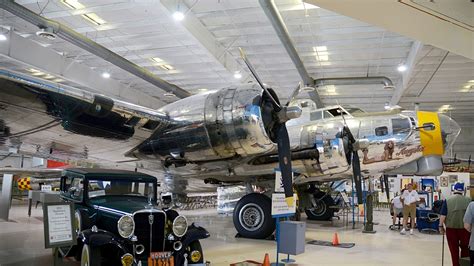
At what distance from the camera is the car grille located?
15.8 feet

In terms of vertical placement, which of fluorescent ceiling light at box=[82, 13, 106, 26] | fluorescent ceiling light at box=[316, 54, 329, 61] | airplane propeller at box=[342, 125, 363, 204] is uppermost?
fluorescent ceiling light at box=[316, 54, 329, 61]

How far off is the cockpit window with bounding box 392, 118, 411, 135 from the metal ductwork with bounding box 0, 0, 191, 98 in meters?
8.90

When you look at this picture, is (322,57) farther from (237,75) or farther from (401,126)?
(401,126)

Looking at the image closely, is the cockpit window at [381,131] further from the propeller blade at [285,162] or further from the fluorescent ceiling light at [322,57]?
the fluorescent ceiling light at [322,57]

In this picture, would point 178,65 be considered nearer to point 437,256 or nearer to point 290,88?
point 290,88

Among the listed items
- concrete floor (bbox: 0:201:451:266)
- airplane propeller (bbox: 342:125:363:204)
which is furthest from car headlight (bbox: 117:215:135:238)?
airplane propeller (bbox: 342:125:363:204)

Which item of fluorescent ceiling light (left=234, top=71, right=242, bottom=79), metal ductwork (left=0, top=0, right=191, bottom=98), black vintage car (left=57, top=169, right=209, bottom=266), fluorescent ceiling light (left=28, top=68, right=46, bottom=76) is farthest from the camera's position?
fluorescent ceiling light (left=234, top=71, right=242, bottom=79)

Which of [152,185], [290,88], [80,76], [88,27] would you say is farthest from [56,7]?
[290,88]

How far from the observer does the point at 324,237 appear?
966 cm

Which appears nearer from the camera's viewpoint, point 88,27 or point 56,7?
point 56,7

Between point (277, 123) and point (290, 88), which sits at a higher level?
point (290, 88)

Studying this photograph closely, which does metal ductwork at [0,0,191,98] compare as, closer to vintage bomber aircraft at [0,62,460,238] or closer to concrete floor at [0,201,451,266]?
vintage bomber aircraft at [0,62,460,238]

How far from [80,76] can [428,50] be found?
11.8 m

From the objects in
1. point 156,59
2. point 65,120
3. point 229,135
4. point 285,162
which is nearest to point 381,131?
point 285,162
